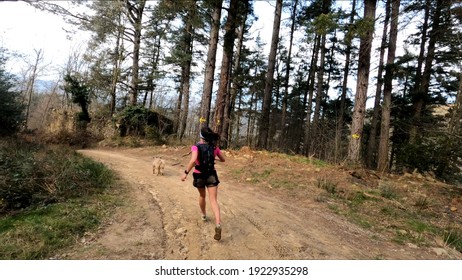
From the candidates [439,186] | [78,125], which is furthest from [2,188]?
[78,125]

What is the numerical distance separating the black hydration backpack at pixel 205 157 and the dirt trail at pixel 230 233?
37.1 inches

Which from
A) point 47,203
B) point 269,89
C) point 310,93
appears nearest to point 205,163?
point 47,203

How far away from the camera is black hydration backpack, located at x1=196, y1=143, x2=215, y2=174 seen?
162 inches

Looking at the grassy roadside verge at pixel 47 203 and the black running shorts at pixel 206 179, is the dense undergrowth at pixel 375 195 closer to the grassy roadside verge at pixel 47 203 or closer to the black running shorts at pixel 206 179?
the black running shorts at pixel 206 179

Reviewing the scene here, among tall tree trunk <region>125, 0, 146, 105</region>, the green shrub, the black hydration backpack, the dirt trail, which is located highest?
tall tree trunk <region>125, 0, 146, 105</region>

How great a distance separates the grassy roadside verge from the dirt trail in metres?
0.31

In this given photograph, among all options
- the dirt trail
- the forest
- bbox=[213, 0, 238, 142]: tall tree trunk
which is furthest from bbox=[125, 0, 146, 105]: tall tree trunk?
the dirt trail

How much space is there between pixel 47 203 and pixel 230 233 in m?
3.17

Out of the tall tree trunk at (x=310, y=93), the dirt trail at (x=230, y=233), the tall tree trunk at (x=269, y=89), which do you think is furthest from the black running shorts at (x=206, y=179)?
the tall tree trunk at (x=310, y=93)

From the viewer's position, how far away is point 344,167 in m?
8.87

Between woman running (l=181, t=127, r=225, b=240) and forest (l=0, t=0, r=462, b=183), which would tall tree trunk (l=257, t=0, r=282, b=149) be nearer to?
forest (l=0, t=0, r=462, b=183)

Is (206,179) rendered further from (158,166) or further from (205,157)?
(158,166)

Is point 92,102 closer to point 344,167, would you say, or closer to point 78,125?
point 78,125
